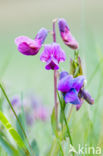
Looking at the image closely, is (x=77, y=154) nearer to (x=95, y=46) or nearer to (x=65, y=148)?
(x=65, y=148)

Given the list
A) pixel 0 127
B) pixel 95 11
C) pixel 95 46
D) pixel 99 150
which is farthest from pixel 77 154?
pixel 95 11

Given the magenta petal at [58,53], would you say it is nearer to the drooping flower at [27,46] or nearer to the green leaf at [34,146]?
the drooping flower at [27,46]

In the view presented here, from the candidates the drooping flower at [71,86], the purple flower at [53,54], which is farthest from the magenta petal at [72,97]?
the purple flower at [53,54]

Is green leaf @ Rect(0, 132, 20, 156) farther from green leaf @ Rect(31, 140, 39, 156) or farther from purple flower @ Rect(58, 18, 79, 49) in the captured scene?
purple flower @ Rect(58, 18, 79, 49)

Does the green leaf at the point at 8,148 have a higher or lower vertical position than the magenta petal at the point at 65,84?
lower

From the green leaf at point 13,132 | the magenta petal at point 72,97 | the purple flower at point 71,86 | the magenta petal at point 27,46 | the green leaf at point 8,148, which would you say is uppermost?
the magenta petal at point 27,46

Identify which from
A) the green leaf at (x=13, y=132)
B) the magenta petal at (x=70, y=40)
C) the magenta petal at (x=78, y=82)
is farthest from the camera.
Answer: the magenta petal at (x=70, y=40)

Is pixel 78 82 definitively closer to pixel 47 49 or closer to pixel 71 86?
pixel 71 86

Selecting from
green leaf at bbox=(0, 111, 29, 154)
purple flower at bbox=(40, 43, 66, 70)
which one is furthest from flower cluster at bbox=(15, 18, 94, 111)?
green leaf at bbox=(0, 111, 29, 154)
